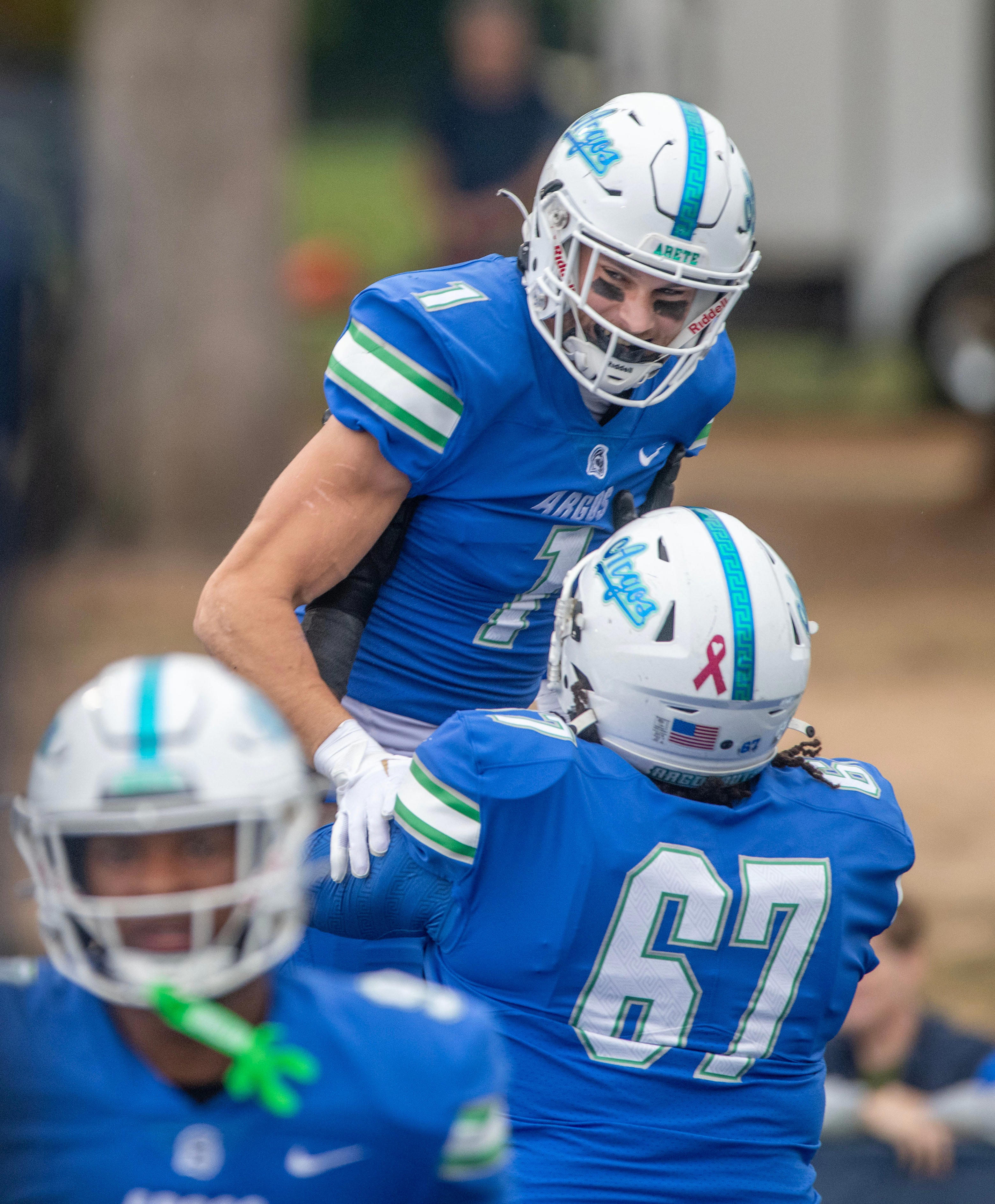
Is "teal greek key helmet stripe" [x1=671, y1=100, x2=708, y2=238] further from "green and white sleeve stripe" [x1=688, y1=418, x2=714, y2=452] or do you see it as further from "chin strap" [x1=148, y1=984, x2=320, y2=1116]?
"chin strap" [x1=148, y1=984, x2=320, y2=1116]

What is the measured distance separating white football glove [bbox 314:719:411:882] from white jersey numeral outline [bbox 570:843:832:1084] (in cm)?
41

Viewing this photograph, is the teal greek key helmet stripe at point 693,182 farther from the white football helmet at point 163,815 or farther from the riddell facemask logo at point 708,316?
the white football helmet at point 163,815

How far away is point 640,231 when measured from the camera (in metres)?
2.75

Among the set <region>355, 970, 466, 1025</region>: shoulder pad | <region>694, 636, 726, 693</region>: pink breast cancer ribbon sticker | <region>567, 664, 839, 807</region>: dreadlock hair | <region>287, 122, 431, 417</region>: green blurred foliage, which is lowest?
<region>287, 122, 431, 417</region>: green blurred foliage

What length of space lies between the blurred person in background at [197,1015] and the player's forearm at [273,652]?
3.06ft

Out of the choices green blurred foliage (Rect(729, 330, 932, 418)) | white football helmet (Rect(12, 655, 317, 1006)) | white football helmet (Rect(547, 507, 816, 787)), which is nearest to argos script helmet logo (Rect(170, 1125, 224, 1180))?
white football helmet (Rect(12, 655, 317, 1006))

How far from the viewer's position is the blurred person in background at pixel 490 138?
1114 cm

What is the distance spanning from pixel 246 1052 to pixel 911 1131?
8.71ft

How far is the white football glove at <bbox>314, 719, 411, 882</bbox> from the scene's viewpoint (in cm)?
246

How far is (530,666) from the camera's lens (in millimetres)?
3164

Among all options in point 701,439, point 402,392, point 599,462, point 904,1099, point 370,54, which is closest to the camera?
point 402,392

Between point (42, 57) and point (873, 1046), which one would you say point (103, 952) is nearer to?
point (873, 1046)

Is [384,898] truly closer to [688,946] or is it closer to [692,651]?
[688,946]

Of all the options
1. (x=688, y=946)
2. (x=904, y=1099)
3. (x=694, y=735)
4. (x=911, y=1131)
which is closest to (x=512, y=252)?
(x=904, y=1099)
